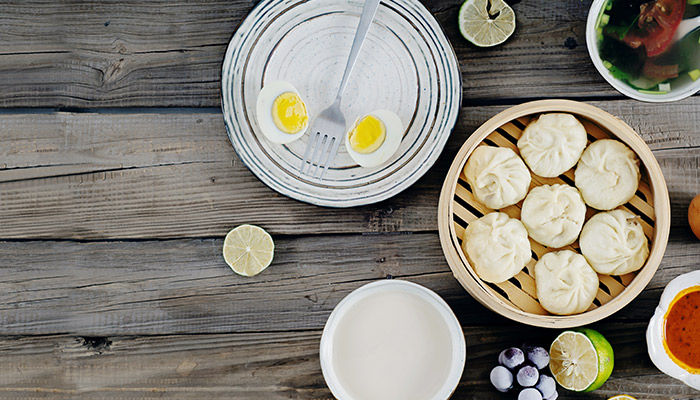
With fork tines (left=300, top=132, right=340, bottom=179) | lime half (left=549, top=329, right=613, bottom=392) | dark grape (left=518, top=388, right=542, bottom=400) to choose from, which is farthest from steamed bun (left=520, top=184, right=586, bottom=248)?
fork tines (left=300, top=132, right=340, bottom=179)

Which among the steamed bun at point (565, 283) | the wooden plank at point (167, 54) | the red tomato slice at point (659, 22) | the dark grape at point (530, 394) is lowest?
the dark grape at point (530, 394)

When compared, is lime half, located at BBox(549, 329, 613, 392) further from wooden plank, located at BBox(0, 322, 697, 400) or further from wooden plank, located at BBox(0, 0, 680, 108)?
wooden plank, located at BBox(0, 0, 680, 108)

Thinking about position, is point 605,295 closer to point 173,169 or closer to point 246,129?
point 246,129

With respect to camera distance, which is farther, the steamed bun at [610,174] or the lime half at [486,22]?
the lime half at [486,22]

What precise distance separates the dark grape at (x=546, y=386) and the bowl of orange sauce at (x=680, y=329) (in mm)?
246

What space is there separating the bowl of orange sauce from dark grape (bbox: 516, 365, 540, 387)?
0.93 ft

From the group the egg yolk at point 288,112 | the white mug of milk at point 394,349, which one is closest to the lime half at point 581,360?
the white mug of milk at point 394,349

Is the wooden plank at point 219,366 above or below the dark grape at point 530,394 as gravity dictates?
below

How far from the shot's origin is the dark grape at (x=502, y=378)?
1.28 metres

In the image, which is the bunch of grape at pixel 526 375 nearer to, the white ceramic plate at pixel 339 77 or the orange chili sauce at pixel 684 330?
the orange chili sauce at pixel 684 330

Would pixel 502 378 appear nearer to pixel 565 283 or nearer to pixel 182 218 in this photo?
pixel 565 283

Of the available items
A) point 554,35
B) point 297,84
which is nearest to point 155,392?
point 297,84

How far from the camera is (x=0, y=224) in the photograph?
55.5 inches

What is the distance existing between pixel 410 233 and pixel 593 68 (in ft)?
1.98
